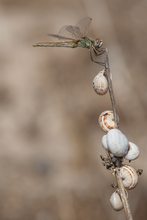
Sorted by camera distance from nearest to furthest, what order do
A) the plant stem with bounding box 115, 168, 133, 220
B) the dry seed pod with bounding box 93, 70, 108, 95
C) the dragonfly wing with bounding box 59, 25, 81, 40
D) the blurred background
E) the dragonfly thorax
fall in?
the plant stem with bounding box 115, 168, 133, 220
the dry seed pod with bounding box 93, 70, 108, 95
the dragonfly thorax
the dragonfly wing with bounding box 59, 25, 81, 40
the blurred background

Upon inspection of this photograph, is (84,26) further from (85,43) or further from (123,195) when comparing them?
(123,195)

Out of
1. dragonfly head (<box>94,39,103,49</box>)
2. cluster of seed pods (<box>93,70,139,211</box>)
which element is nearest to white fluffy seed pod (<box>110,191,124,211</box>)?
cluster of seed pods (<box>93,70,139,211</box>)

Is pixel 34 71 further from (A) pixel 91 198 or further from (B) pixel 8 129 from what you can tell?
(A) pixel 91 198

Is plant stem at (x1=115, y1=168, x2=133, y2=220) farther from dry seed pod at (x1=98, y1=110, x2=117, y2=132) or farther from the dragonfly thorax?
the dragonfly thorax

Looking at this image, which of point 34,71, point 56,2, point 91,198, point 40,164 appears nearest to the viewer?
point 91,198

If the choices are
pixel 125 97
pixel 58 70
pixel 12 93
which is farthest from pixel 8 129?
pixel 125 97

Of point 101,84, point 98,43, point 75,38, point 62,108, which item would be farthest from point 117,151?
point 62,108
